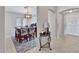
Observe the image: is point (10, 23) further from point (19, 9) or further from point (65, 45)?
point (65, 45)

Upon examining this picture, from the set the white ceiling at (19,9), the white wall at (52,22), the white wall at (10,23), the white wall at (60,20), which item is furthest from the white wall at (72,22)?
the white wall at (10,23)

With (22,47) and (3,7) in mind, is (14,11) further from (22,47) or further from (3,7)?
(22,47)

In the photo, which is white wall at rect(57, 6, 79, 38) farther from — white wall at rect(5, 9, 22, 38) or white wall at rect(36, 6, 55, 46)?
→ white wall at rect(5, 9, 22, 38)

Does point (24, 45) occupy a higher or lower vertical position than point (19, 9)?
lower

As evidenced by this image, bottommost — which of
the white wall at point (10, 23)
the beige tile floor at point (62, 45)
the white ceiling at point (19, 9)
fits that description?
the beige tile floor at point (62, 45)

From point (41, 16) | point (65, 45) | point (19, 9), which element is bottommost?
point (65, 45)

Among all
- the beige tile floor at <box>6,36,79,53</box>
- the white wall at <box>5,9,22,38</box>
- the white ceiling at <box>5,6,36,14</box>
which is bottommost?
the beige tile floor at <box>6,36,79,53</box>

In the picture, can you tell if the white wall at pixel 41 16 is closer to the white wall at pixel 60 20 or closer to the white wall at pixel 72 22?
the white wall at pixel 60 20

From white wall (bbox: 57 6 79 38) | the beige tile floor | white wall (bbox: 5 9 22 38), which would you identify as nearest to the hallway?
the beige tile floor

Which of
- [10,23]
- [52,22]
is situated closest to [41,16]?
[52,22]

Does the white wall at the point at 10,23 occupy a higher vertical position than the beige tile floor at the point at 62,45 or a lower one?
higher

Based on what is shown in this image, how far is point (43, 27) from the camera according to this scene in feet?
5.21

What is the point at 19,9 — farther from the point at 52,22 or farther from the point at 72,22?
the point at 72,22
